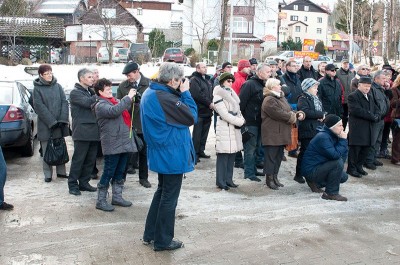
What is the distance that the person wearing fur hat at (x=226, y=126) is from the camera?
7.63 meters

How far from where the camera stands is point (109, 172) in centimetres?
648

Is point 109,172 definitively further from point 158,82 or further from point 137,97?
point 158,82

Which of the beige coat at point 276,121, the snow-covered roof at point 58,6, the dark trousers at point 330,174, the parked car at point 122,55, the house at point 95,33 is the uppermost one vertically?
the snow-covered roof at point 58,6

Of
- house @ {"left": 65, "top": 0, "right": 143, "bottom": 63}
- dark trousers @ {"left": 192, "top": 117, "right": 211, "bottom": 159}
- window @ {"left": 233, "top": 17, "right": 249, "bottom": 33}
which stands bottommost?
dark trousers @ {"left": 192, "top": 117, "right": 211, "bottom": 159}

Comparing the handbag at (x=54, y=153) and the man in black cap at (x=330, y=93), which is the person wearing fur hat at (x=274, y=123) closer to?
the man in black cap at (x=330, y=93)

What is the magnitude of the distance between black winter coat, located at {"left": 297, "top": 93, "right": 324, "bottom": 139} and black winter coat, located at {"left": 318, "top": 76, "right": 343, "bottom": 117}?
5.43 ft

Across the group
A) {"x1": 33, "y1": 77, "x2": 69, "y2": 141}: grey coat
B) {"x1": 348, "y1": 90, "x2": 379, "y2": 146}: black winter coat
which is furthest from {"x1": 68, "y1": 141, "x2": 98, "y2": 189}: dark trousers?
{"x1": 348, "y1": 90, "x2": 379, "y2": 146}: black winter coat

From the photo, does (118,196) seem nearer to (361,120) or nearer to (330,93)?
(361,120)

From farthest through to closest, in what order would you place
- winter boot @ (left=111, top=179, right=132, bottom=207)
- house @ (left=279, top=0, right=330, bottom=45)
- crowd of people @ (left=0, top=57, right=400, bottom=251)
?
house @ (left=279, top=0, right=330, bottom=45), winter boot @ (left=111, top=179, right=132, bottom=207), crowd of people @ (left=0, top=57, right=400, bottom=251)

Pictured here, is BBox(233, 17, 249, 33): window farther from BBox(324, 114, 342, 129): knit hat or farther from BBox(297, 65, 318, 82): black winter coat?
BBox(324, 114, 342, 129): knit hat

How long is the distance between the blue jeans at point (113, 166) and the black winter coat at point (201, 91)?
2872 mm

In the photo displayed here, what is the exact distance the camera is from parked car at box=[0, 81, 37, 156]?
8805 millimetres

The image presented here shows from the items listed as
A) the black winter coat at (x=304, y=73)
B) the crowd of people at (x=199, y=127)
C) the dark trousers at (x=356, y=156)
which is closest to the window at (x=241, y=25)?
the black winter coat at (x=304, y=73)

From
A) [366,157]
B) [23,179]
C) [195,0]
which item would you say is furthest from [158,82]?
[195,0]
